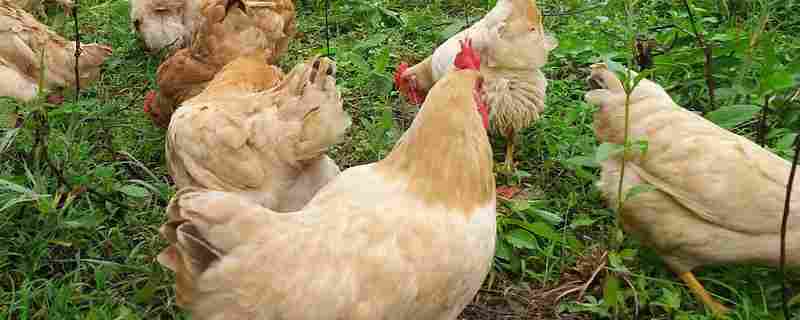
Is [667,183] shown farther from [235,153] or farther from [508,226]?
[235,153]

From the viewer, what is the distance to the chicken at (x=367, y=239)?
83.5 inches

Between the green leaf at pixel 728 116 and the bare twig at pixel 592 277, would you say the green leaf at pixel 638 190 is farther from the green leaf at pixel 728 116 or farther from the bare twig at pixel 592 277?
the green leaf at pixel 728 116

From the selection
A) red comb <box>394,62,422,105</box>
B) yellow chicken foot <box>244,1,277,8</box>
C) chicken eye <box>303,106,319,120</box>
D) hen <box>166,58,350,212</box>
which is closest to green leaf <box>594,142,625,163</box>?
hen <box>166,58,350,212</box>

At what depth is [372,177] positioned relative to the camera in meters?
2.59

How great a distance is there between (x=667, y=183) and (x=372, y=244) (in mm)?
1419

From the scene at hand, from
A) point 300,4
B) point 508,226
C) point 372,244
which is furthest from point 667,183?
point 300,4

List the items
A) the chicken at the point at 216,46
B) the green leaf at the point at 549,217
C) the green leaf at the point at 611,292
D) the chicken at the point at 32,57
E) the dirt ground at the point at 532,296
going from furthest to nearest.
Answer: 1. the chicken at the point at 32,57
2. the chicken at the point at 216,46
3. the green leaf at the point at 549,217
4. the dirt ground at the point at 532,296
5. the green leaf at the point at 611,292

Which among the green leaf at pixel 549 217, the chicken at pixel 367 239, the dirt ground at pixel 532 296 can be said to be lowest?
the dirt ground at pixel 532 296

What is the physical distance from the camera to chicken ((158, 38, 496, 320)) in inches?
83.5

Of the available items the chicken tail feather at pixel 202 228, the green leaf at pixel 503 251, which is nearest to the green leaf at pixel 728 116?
the green leaf at pixel 503 251

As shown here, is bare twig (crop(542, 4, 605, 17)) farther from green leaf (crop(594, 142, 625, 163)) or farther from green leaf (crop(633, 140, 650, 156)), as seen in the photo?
green leaf (crop(594, 142, 625, 163))

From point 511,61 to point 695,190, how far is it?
151 cm

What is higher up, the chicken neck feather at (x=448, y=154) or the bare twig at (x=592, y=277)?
the chicken neck feather at (x=448, y=154)

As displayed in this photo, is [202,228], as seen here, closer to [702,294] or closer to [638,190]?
[638,190]
